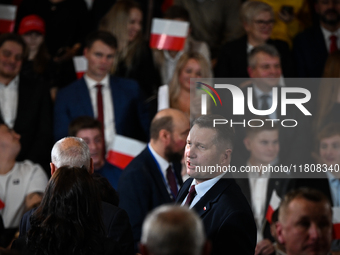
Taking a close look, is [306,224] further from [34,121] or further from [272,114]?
[34,121]

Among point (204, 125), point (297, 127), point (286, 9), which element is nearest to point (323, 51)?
point (286, 9)

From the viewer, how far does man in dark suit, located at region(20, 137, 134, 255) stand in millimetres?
2699

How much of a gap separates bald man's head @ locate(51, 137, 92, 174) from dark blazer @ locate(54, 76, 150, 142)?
2.20 m

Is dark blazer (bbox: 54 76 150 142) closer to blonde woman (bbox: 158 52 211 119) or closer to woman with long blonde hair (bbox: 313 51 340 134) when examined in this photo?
blonde woman (bbox: 158 52 211 119)

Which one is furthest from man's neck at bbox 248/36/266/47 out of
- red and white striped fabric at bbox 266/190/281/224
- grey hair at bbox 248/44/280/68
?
red and white striped fabric at bbox 266/190/281/224

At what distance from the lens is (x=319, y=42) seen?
20.2 feet

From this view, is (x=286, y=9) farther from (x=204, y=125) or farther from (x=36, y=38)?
(x=204, y=125)

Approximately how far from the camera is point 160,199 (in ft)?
12.8

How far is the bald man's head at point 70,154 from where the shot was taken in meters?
2.97

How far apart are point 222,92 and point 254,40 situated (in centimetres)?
91

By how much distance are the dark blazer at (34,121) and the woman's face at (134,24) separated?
3.85ft

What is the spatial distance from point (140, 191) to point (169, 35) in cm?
238

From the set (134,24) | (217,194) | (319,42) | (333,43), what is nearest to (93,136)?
(134,24)

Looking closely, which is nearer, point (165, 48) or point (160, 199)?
point (160, 199)
